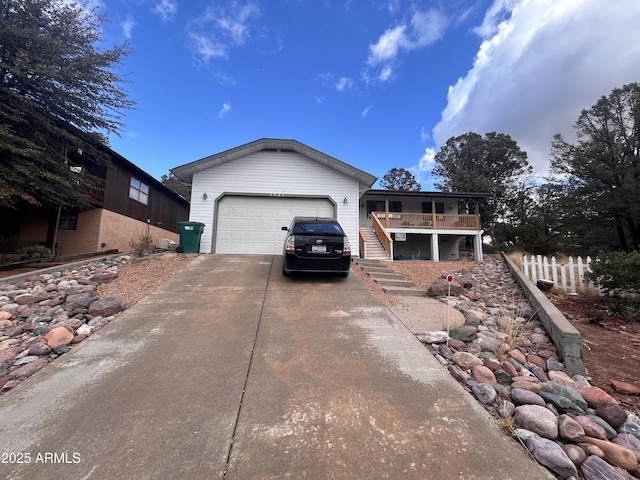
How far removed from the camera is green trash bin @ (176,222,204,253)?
995 cm

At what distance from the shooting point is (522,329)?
4.11 m

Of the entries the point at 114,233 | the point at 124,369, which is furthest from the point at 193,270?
the point at 114,233

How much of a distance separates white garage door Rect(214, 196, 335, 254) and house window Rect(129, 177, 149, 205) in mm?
6861

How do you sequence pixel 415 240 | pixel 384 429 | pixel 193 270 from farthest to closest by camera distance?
pixel 415 240 → pixel 193 270 → pixel 384 429

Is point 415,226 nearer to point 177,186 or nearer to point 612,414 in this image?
point 612,414

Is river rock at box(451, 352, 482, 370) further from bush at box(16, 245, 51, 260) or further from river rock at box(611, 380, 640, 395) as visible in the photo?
bush at box(16, 245, 51, 260)

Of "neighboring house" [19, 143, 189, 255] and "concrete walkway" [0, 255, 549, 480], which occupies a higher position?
"neighboring house" [19, 143, 189, 255]

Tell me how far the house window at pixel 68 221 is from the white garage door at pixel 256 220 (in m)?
6.94

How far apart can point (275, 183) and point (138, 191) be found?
29.3 feet

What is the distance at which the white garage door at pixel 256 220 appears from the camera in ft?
34.9

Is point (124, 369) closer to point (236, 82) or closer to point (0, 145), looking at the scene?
point (0, 145)

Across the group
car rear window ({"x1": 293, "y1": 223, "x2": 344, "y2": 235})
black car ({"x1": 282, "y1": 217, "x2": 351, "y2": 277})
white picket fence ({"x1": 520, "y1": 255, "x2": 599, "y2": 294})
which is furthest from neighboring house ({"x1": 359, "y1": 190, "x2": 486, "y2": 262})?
black car ({"x1": 282, "y1": 217, "x2": 351, "y2": 277})

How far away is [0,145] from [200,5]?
7.59 metres

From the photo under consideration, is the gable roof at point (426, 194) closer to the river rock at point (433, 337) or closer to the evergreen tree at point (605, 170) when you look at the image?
the evergreen tree at point (605, 170)
